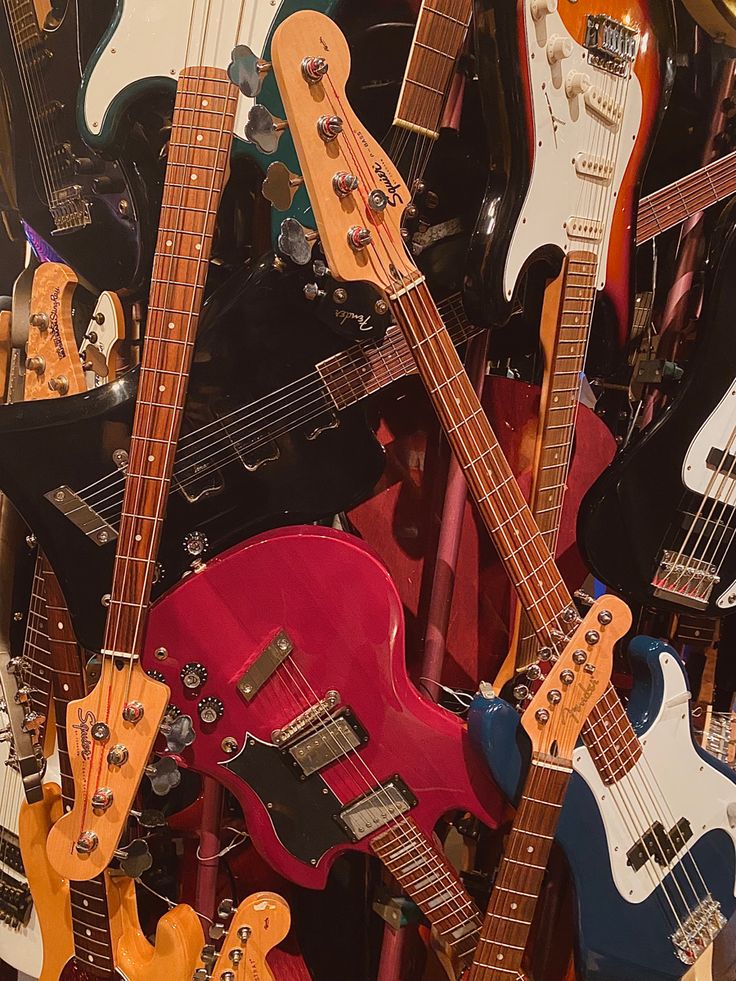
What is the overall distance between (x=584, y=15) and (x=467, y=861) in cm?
120

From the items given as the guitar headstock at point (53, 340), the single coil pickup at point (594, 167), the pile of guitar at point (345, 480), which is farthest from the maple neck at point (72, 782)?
the single coil pickup at point (594, 167)

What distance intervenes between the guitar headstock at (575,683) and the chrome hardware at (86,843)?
0.50 meters

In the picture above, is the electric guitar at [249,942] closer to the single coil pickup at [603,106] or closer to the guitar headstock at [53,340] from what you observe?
the guitar headstock at [53,340]

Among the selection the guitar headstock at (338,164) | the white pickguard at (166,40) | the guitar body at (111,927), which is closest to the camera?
the guitar headstock at (338,164)

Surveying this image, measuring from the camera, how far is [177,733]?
2.97 feet

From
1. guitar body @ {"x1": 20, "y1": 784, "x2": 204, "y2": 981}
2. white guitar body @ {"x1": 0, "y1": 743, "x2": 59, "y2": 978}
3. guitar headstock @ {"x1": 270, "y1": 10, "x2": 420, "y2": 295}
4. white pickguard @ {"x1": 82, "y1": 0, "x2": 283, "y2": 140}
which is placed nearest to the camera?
guitar headstock @ {"x1": 270, "y1": 10, "x2": 420, "y2": 295}

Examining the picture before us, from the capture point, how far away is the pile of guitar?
0.87 m

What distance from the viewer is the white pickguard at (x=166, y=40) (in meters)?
0.86

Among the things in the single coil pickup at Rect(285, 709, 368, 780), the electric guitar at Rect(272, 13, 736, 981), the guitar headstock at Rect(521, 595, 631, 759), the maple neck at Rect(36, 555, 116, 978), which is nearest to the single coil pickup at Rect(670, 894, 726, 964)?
the electric guitar at Rect(272, 13, 736, 981)

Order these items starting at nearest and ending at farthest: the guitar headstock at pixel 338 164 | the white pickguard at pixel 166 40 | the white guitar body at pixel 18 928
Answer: the guitar headstock at pixel 338 164
the white pickguard at pixel 166 40
the white guitar body at pixel 18 928

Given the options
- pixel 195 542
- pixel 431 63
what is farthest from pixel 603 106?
pixel 195 542

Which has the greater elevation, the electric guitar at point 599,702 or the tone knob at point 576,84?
the tone knob at point 576,84

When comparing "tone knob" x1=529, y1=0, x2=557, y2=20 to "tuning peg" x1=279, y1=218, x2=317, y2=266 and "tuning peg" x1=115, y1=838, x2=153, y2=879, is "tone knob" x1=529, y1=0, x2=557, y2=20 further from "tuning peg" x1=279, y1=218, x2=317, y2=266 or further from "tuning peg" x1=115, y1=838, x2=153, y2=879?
"tuning peg" x1=115, y1=838, x2=153, y2=879

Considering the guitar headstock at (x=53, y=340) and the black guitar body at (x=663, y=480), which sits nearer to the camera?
the guitar headstock at (x=53, y=340)
